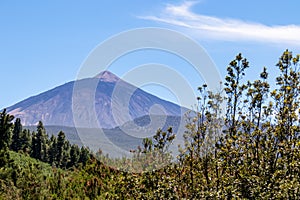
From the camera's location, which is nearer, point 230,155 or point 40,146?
point 230,155

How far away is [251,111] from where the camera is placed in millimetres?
7094

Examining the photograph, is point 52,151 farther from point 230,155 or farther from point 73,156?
point 230,155

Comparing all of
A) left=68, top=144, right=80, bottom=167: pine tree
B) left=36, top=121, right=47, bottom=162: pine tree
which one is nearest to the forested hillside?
left=68, top=144, right=80, bottom=167: pine tree

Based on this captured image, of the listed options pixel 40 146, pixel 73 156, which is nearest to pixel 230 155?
pixel 73 156

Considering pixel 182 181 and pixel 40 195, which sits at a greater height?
pixel 182 181

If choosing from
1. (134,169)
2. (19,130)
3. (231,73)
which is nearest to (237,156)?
(231,73)

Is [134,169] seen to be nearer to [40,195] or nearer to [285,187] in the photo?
[285,187]

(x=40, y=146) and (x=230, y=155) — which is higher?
(x=230, y=155)

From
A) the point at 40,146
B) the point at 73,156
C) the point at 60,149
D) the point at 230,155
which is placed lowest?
the point at 73,156

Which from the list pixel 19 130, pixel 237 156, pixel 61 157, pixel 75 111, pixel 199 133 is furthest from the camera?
pixel 19 130

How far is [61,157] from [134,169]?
45152 millimetres

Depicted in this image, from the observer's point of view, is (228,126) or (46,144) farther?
(46,144)

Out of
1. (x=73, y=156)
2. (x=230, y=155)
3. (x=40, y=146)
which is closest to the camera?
(x=230, y=155)

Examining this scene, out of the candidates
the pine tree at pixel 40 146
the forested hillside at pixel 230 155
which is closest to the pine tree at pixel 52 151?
the pine tree at pixel 40 146
